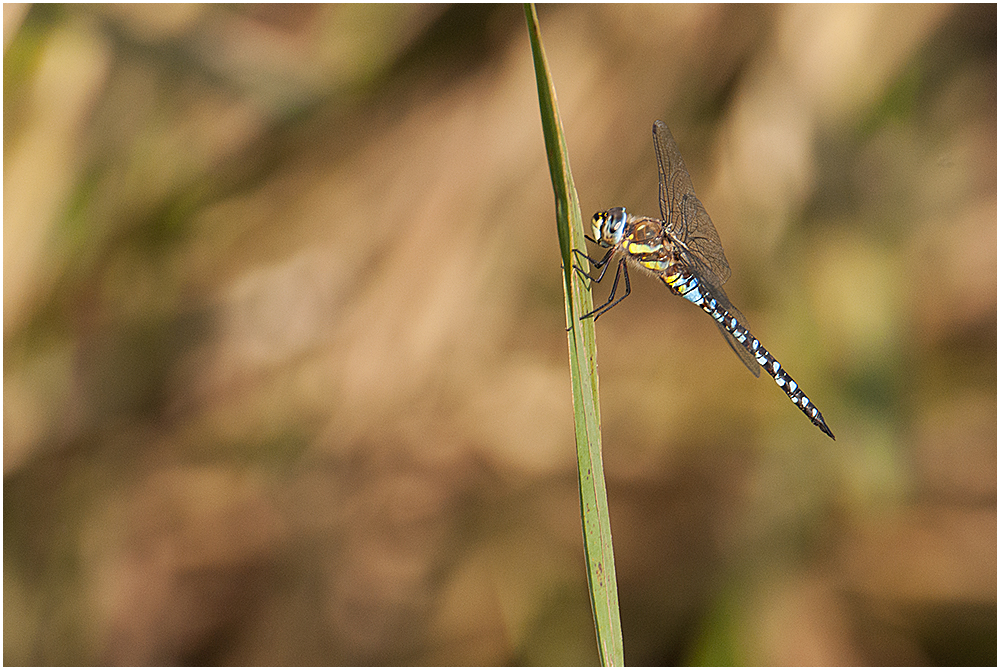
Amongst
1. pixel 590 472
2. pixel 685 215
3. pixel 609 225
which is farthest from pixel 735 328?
pixel 590 472

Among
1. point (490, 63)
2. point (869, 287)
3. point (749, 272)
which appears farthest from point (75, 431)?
point (869, 287)

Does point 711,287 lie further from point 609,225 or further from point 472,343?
point 472,343

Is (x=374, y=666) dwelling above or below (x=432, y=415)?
below

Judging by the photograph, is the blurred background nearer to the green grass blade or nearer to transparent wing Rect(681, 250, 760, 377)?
transparent wing Rect(681, 250, 760, 377)

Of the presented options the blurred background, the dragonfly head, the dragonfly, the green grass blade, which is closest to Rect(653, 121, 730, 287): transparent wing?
the dragonfly

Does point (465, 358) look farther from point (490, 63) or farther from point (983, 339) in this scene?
point (983, 339)
